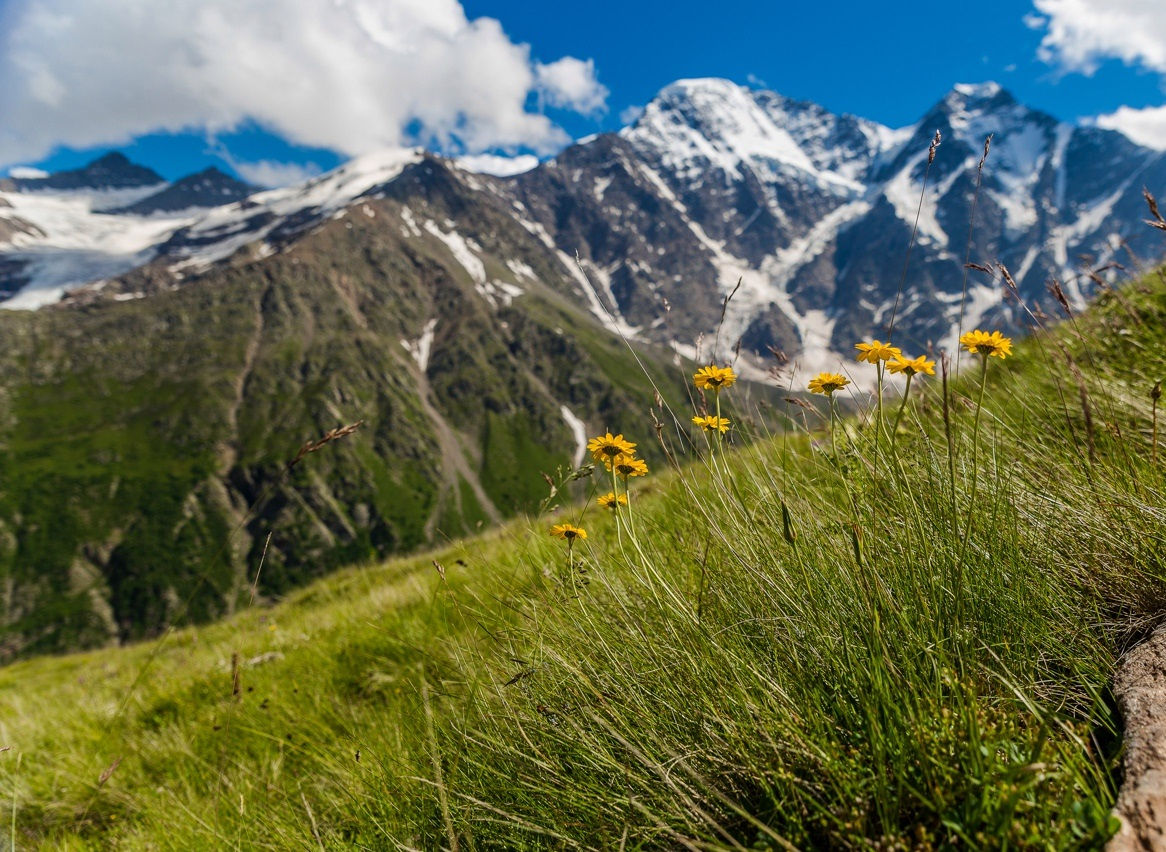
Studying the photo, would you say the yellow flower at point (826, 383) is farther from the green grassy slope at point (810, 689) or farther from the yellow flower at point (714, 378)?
the yellow flower at point (714, 378)

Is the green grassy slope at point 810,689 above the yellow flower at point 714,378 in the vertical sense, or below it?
below

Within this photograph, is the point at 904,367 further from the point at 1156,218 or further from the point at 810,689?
the point at 1156,218

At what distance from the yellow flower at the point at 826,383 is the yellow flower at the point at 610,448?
860 mm

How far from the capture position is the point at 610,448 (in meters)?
2.60

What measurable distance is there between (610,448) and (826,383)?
1047 mm

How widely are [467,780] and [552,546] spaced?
208 cm

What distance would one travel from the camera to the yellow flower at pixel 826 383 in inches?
105

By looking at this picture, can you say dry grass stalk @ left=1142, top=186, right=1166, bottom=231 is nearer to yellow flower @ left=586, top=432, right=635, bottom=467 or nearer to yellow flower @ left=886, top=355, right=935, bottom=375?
yellow flower @ left=886, top=355, right=935, bottom=375

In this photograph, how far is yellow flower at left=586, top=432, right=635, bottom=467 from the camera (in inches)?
101

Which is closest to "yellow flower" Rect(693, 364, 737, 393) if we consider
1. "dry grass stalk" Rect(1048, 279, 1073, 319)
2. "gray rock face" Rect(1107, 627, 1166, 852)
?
"gray rock face" Rect(1107, 627, 1166, 852)

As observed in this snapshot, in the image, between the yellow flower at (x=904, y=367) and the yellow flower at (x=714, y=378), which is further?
the yellow flower at (x=714, y=378)

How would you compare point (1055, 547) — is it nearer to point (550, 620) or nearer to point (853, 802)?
point (853, 802)

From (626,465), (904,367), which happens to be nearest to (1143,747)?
(904,367)

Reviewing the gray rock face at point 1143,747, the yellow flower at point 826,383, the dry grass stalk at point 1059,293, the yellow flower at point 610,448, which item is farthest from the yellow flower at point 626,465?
the dry grass stalk at point 1059,293
